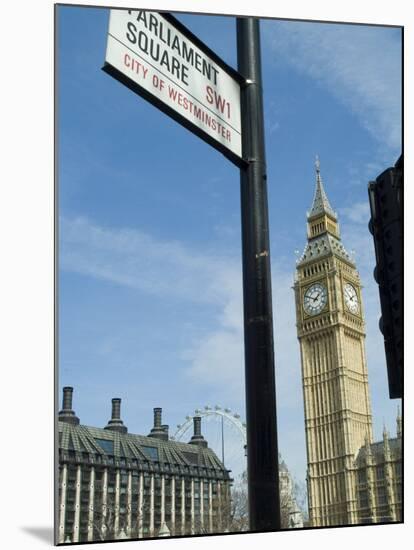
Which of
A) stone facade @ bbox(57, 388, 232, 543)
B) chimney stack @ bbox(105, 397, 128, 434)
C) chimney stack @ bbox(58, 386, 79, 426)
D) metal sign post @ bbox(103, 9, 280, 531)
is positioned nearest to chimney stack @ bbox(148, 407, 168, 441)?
stone facade @ bbox(57, 388, 232, 543)

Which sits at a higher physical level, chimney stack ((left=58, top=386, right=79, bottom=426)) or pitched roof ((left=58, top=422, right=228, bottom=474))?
chimney stack ((left=58, top=386, right=79, bottom=426))

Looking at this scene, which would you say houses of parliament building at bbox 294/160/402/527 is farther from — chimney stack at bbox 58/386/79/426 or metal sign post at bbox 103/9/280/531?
metal sign post at bbox 103/9/280/531

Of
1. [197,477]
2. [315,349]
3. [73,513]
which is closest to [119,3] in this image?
[73,513]

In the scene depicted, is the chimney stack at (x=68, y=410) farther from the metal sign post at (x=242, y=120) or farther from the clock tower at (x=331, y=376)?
the metal sign post at (x=242, y=120)

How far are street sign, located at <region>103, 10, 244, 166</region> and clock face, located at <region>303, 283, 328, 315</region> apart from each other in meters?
72.0

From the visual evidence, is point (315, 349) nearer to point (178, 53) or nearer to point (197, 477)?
point (197, 477)

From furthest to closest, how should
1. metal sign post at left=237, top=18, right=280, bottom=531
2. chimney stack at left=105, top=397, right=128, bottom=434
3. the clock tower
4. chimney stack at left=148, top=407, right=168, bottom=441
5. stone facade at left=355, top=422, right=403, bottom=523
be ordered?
chimney stack at left=148, top=407, right=168, bottom=441 → chimney stack at left=105, top=397, right=128, bottom=434 → the clock tower → stone facade at left=355, top=422, right=403, bottom=523 → metal sign post at left=237, top=18, right=280, bottom=531

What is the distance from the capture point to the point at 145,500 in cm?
6981

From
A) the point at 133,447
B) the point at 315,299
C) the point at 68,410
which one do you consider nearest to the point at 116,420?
the point at 133,447

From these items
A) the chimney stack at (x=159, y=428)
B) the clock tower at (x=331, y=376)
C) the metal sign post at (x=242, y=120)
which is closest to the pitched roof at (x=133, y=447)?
the chimney stack at (x=159, y=428)

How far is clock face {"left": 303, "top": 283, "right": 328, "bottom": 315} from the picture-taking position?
246ft

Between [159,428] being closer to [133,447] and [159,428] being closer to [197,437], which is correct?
[197,437]

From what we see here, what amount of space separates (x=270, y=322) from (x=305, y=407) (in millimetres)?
70996

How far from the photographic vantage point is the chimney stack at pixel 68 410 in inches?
2689
